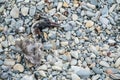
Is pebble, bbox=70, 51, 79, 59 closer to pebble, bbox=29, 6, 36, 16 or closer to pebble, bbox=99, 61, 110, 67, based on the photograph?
pebble, bbox=99, 61, 110, 67

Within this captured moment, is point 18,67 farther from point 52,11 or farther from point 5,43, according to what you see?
point 52,11

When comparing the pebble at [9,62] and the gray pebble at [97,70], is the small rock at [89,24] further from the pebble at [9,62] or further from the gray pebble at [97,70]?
the pebble at [9,62]

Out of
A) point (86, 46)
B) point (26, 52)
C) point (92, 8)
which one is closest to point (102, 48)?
point (86, 46)

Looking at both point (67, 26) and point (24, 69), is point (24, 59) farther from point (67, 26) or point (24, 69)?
point (67, 26)

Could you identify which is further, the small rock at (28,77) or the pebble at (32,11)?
the pebble at (32,11)

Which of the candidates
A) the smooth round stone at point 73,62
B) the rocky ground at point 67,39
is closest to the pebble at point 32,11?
the rocky ground at point 67,39
